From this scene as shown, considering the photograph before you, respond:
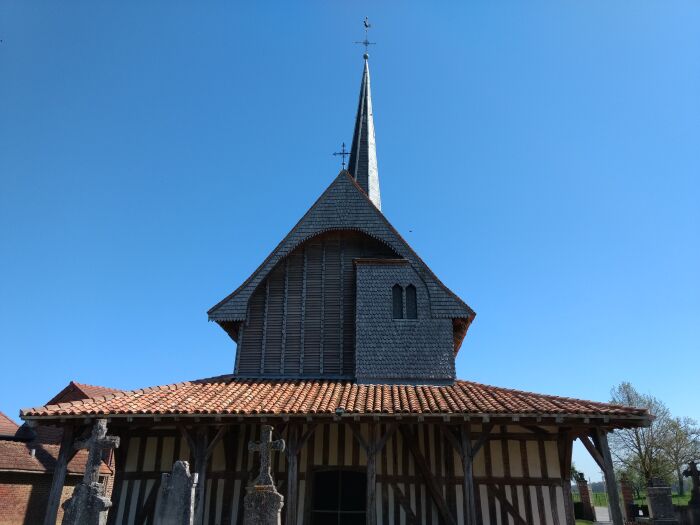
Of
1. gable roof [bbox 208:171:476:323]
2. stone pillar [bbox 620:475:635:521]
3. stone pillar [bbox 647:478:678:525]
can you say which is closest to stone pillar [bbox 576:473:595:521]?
stone pillar [bbox 620:475:635:521]

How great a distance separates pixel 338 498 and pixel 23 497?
50.4 ft

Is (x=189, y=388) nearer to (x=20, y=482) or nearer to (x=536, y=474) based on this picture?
(x=536, y=474)

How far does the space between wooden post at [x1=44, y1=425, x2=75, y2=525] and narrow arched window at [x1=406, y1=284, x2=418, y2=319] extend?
7.97m

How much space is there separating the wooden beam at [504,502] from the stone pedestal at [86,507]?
7.63m

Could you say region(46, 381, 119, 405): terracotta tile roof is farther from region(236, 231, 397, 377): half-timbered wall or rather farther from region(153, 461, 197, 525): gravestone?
region(153, 461, 197, 525): gravestone

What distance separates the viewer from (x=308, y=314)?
44.7 feet

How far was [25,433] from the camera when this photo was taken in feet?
82.2

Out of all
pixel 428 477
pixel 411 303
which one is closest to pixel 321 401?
pixel 428 477

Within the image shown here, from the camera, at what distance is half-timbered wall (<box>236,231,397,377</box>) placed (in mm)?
13055

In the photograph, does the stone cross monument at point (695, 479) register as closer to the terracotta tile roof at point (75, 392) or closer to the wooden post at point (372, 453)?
the wooden post at point (372, 453)

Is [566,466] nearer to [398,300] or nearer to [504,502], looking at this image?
[504,502]

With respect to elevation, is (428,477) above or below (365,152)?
below

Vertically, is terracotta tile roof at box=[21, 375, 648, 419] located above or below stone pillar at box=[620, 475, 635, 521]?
above

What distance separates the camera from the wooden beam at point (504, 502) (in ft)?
34.3
